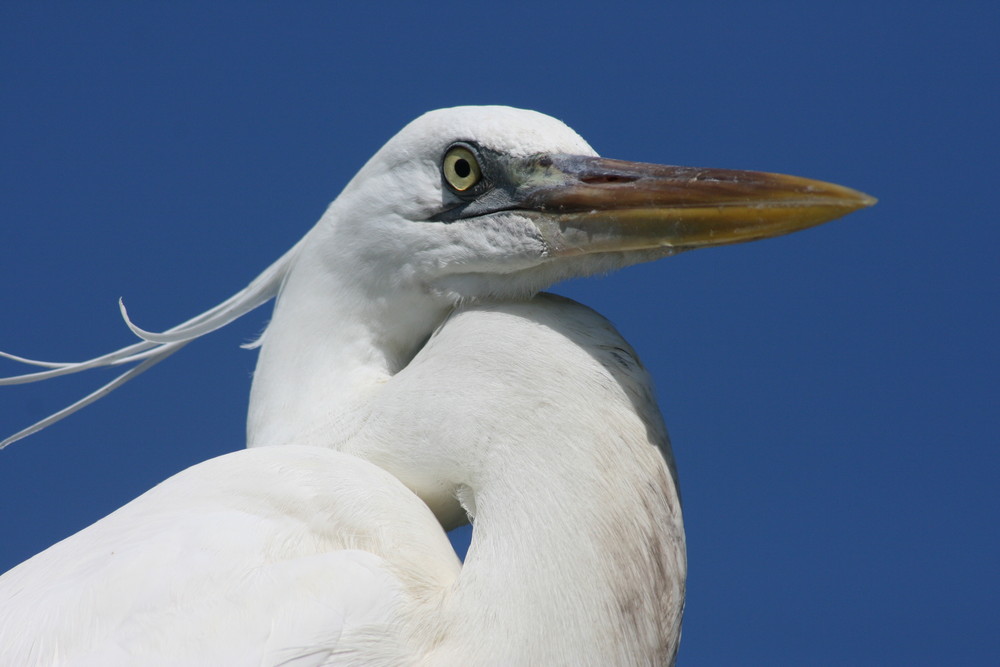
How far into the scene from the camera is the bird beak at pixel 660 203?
221 centimetres

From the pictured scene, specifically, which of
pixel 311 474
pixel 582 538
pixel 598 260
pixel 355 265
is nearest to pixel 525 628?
pixel 582 538

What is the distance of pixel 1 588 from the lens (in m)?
2.22

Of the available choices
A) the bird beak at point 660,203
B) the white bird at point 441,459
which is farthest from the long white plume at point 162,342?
the bird beak at point 660,203

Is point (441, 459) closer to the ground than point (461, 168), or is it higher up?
closer to the ground

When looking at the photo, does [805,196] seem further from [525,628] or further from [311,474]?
[311,474]

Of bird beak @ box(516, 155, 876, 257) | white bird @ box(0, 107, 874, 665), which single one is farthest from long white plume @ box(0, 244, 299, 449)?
bird beak @ box(516, 155, 876, 257)

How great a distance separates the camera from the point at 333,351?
8.50ft

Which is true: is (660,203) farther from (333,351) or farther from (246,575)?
(246,575)

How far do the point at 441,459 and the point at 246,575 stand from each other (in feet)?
1.63

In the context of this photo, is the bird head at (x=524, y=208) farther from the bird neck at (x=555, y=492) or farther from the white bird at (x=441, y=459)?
the bird neck at (x=555, y=492)

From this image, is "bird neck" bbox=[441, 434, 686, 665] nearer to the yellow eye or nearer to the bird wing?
the bird wing

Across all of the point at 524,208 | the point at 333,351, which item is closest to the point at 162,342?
the point at 333,351

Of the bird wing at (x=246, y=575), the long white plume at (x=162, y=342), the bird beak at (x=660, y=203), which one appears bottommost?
the bird wing at (x=246, y=575)

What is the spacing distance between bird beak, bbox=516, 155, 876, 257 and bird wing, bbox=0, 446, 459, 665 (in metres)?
0.73
